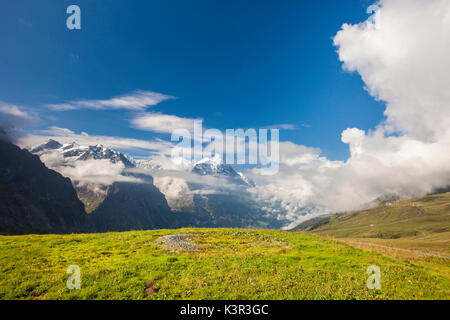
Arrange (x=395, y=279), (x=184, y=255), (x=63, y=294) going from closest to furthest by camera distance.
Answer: (x=63, y=294) < (x=395, y=279) < (x=184, y=255)

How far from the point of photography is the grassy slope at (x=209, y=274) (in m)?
15.7

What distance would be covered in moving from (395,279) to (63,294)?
25.7 m

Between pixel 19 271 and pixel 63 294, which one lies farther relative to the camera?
pixel 19 271

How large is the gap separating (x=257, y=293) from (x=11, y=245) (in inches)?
1297

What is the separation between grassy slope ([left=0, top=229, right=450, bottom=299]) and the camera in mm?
15719

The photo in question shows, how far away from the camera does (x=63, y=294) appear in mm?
15508

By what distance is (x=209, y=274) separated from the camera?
1912cm
